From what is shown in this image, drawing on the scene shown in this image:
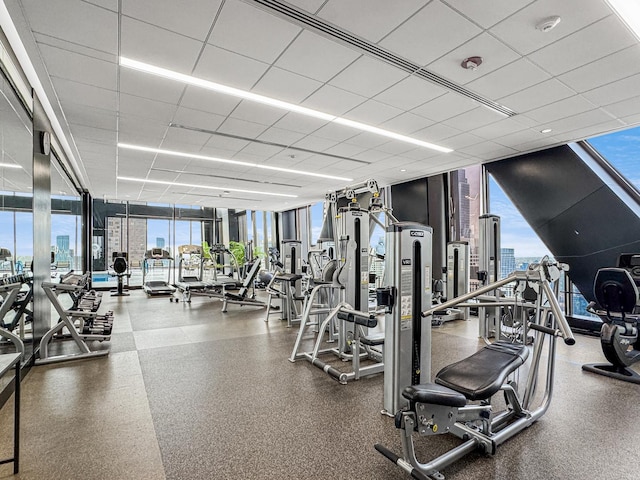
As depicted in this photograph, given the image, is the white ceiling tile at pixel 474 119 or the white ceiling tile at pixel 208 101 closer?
the white ceiling tile at pixel 208 101

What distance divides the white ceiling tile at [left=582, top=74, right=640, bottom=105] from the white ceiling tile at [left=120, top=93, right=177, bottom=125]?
4769 millimetres

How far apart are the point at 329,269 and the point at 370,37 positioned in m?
2.59

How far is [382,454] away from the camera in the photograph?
7.19 ft

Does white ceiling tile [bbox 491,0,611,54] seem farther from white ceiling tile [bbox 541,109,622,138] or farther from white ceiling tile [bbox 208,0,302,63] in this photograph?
white ceiling tile [bbox 541,109,622,138]

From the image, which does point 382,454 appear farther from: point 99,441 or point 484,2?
point 484,2

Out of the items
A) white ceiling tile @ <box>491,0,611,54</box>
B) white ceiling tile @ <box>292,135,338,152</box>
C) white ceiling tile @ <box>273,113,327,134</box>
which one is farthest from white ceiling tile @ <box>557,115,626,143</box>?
white ceiling tile @ <box>273,113,327,134</box>

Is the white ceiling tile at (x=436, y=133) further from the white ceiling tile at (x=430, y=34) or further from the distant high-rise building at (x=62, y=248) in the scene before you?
the distant high-rise building at (x=62, y=248)

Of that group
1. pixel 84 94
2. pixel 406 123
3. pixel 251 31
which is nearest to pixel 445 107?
pixel 406 123

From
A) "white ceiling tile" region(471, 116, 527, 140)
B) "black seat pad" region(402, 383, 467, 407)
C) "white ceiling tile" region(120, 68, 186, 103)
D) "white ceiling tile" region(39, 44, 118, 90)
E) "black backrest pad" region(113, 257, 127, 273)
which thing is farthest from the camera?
"black backrest pad" region(113, 257, 127, 273)

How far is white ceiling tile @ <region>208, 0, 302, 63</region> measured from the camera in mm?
2514

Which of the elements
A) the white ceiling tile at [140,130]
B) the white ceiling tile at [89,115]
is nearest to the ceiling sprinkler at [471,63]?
the white ceiling tile at [140,130]

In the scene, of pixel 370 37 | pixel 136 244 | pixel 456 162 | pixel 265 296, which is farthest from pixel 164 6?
pixel 136 244

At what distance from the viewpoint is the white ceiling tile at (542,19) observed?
7.95ft

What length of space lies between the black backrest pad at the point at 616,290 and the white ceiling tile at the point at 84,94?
228 inches
